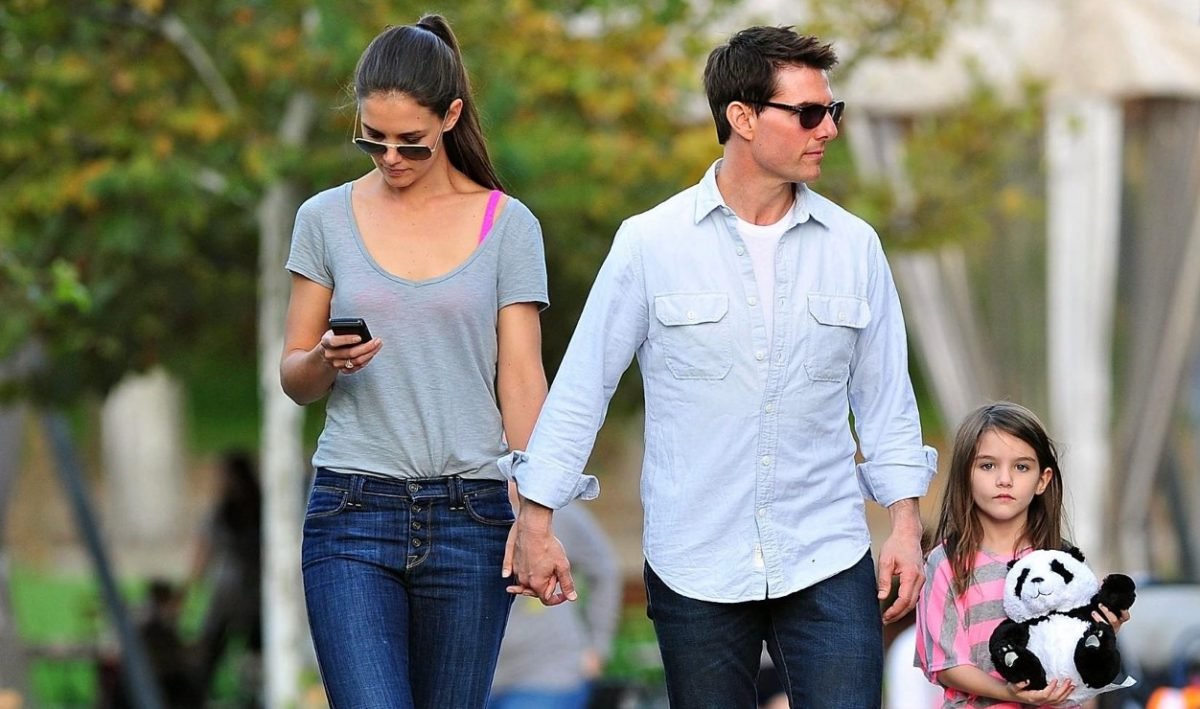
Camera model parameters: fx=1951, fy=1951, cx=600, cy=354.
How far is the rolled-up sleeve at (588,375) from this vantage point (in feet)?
12.4

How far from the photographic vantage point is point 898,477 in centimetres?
380

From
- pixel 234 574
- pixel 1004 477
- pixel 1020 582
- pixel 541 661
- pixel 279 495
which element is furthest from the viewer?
pixel 234 574

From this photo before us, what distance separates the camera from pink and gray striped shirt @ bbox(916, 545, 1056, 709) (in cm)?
385

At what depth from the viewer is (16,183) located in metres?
8.84

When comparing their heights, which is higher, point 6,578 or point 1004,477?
point 1004,477

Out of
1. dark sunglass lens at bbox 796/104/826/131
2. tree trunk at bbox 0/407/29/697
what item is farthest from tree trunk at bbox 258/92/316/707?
dark sunglass lens at bbox 796/104/826/131

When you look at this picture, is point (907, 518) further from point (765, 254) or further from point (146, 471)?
point (146, 471)

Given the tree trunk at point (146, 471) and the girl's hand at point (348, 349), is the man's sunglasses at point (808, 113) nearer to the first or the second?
the girl's hand at point (348, 349)

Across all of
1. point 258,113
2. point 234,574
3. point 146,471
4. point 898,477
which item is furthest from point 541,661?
point 146,471

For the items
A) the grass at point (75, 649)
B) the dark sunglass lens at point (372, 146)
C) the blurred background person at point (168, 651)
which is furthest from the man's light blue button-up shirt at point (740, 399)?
the blurred background person at point (168, 651)

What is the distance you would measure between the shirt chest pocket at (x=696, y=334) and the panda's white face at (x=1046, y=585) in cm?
72

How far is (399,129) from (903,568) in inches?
51.2

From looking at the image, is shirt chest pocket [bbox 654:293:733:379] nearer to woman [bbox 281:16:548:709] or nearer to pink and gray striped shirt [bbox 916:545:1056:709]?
woman [bbox 281:16:548:709]

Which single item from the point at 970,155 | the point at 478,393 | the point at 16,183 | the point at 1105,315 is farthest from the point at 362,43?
the point at 1105,315
